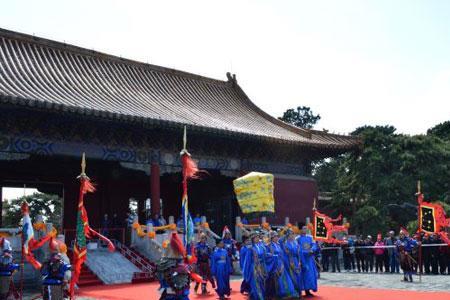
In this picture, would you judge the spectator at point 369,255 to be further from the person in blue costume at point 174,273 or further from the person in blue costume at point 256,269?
the person in blue costume at point 174,273

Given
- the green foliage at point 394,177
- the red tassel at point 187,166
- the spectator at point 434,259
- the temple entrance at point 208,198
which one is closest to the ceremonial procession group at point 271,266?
the red tassel at point 187,166

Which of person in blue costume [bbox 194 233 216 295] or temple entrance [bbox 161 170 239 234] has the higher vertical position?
temple entrance [bbox 161 170 239 234]

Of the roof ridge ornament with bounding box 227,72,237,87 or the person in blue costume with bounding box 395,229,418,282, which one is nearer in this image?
the person in blue costume with bounding box 395,229,418,282

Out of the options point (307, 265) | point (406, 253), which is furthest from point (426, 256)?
point (307, 265)

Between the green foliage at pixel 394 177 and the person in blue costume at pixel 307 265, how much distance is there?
15.4 metres

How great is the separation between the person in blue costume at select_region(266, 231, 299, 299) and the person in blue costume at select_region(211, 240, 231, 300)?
3.26ft

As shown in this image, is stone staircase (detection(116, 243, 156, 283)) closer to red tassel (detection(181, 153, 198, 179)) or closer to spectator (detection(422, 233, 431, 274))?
red tassel (detection(181, 153, 198, 179))

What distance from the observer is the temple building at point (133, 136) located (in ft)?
53.1

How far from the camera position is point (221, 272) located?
1112 cm

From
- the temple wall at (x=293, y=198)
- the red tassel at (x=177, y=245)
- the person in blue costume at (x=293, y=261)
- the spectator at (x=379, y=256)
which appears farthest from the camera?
the temple wall at (x=293, y=198)

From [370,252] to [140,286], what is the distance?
27.9 ft

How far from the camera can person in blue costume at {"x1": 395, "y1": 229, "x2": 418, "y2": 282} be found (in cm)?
1369

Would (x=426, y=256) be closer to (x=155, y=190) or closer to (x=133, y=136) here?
(x=155, y=190)

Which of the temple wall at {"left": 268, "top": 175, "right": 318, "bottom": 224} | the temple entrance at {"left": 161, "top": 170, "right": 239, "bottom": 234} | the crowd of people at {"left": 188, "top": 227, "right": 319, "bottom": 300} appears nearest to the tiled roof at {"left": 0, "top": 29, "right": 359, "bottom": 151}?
the temple wall at {"left": 268, "top": 175, "right": 318, "bottom": 224}
